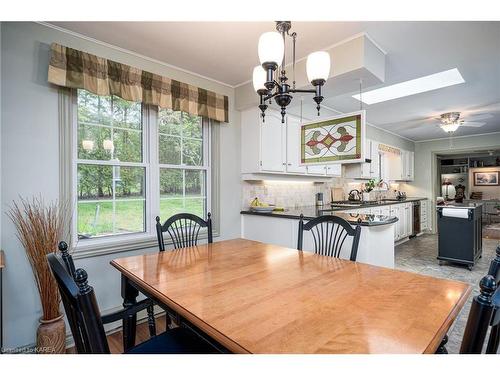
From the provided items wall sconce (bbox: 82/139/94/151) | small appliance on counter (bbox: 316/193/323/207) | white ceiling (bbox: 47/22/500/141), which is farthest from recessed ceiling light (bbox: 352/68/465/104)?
wall sconce (bbox: 82/139/94/151)

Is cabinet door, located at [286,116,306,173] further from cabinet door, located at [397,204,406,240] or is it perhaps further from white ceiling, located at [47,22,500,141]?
cabinet door, located at [397,204,406,240]

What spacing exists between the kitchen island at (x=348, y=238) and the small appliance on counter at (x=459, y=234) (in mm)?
2095

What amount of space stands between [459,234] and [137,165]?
4501mm

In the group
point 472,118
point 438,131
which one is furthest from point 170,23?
point 438,131

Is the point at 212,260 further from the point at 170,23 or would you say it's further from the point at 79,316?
the point at 170,23

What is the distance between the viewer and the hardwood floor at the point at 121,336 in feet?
6.82

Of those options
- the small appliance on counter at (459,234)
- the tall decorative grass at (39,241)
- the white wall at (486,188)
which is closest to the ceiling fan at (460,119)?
the small appliance on counter at (459,234)

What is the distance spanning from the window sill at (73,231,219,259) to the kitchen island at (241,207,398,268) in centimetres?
108

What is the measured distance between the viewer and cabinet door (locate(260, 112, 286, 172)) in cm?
331

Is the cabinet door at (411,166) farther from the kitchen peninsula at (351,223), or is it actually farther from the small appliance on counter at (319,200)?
the small appliance on counter at (319,200)

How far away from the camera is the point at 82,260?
7.27ft

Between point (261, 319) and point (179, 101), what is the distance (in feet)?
7.63

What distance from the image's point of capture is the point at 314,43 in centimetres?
229
